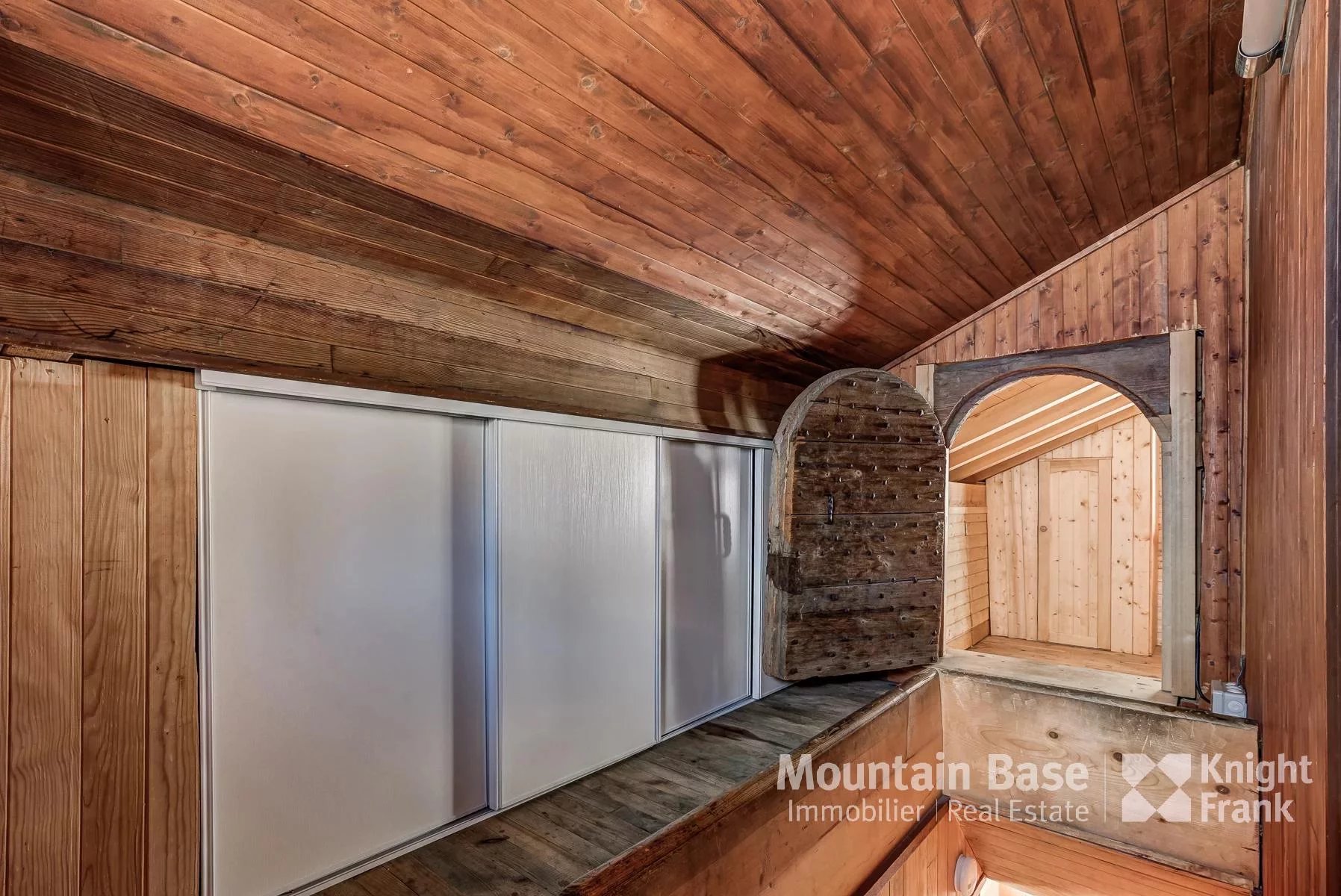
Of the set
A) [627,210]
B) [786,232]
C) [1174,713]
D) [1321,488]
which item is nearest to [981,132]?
[786,232]

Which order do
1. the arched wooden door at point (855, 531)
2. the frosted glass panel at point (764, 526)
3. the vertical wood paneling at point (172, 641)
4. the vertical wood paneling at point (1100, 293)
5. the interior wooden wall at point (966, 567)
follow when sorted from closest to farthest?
the vertical wood paneling at point (172, 641) < the arched wooden door at point (855, 531) < the vertical wood paneling at point (1100, 293) < the frosted glass panel at point (764, 526) < the interior wooden wall at point (966, 567)

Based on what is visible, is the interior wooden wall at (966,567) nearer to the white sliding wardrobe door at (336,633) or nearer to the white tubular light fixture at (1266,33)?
the white tubular light fixture at (1266,33)

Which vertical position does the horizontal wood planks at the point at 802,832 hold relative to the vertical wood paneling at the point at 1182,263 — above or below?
below

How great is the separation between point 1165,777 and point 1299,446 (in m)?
2.12

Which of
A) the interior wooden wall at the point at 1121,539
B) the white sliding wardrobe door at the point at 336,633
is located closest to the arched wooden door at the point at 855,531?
the white sliding wardrobe door at the point at 336,633

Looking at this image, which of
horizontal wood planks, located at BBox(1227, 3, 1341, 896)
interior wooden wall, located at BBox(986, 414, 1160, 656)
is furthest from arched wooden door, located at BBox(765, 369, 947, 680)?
interior wooden wall, located at BBox(986, 414, 1160, 656)

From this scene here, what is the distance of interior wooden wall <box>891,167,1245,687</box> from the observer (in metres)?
2.95

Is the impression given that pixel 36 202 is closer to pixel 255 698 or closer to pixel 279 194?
pixel 279 194

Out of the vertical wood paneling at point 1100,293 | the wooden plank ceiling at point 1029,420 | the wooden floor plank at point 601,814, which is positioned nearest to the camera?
the wooden floor plank at point 601,814

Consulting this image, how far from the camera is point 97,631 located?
59.2 inches

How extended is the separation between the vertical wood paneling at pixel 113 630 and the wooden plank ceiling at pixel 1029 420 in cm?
381

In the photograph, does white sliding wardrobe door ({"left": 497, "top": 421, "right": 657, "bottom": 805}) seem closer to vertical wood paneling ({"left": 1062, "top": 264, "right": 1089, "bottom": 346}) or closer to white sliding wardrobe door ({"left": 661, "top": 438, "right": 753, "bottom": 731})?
white sliding wardrobe door ({"left": 661, "top": 438, "right": 753, "bottom": 731})

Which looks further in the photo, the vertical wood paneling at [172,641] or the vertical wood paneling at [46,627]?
the vertical wood paneling at [172,641]

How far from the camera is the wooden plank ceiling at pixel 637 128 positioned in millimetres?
1330
